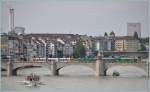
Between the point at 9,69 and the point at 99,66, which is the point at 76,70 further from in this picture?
the point at 9,69

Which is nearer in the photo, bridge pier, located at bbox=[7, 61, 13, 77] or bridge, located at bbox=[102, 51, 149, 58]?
bridge, located at bbox=[102, 51, 149, 58]

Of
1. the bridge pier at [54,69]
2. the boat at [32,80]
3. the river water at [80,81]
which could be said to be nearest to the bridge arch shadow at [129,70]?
the river water at [80,81]

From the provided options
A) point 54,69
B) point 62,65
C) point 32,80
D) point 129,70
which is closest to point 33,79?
point 32,80

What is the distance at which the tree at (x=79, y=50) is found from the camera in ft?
17.2

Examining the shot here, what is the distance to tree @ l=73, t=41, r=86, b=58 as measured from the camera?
5238mm

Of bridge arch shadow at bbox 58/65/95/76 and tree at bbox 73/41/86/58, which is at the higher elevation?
tree at bbox 73/41/86/58

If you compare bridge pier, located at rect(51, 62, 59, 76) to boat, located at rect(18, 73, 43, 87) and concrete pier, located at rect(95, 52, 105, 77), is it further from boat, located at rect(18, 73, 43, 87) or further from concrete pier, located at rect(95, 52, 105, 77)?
concrete pier, located at rect(95, 52, 105, 77)

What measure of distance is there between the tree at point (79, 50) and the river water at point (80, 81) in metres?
0.19

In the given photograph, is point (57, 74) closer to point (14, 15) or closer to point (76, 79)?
point (76, 79)

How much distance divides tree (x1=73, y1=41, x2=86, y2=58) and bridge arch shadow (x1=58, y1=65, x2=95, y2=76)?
0.22 meters

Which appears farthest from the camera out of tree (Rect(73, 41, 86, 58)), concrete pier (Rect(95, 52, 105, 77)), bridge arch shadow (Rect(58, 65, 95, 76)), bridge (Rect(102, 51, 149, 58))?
bridge arch shadow (Rect(58, 65, 95, 76))

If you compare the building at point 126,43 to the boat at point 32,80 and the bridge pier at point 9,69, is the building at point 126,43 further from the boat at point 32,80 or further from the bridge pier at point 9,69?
the bridge pier at point 9,69

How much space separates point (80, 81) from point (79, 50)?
362 millimetres

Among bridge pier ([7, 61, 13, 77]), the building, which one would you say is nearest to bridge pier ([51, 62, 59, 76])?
bridge pier ([7, 61, 13, 77])
